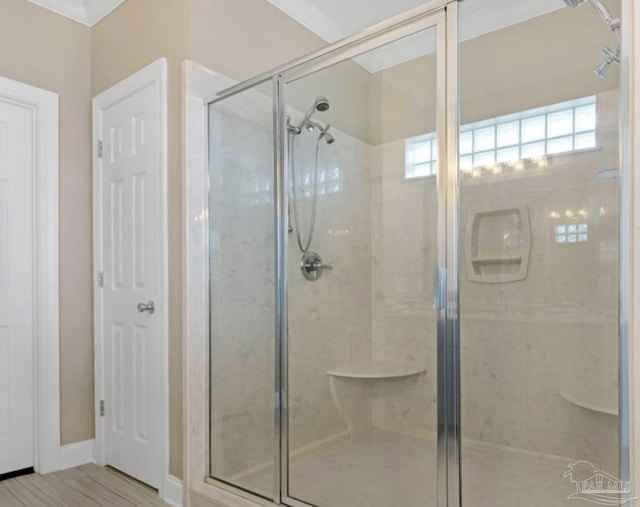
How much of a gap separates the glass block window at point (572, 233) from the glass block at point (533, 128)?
458 mm

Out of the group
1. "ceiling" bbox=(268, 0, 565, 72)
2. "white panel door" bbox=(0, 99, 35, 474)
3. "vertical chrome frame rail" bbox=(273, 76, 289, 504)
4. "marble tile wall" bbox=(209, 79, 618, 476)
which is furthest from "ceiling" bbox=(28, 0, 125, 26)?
"vertical chrome frame rail" bbox=(273, 76, 289, 504)

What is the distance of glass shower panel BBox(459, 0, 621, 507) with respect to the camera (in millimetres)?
2105

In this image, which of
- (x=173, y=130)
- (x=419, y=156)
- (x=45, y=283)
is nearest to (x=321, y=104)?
(x=419, y=156)

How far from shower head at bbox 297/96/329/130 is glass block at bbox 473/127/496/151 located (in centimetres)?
75

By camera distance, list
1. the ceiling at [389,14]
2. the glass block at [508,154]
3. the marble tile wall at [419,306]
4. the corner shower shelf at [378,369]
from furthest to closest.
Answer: the corner shower shelf at [378,369] < the glass block at [508,154] < the marble tile wall at [419,306] < the ceiling at [389,14]

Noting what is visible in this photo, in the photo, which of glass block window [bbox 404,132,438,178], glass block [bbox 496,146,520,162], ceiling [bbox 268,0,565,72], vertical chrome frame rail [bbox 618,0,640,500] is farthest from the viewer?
glass block [bbox 496,146,520,162]

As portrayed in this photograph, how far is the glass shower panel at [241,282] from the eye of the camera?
2.20 m

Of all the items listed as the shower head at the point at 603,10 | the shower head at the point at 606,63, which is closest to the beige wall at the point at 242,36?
the shower head at the point at 603,10

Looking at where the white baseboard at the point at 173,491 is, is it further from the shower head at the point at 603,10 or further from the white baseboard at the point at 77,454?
the shower head at the point at 603,10

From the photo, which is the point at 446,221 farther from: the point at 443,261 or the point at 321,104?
the point at 321,104

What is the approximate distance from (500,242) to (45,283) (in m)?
2.44

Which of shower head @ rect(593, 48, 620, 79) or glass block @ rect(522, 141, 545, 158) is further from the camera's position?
glass block @ rect(522, 141, 545, 158)

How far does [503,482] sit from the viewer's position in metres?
2.14

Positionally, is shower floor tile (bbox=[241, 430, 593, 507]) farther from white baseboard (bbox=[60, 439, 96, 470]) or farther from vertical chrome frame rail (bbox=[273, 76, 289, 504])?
white baseboard (bbox=[60, 439, 96, 470])
